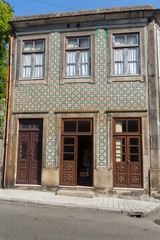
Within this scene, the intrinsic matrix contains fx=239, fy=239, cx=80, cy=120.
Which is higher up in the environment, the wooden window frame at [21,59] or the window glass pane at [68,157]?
the wooden window frame at [21,59]

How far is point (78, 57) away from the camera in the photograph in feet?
32.6

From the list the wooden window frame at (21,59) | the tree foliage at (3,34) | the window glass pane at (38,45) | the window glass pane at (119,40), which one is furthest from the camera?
the tree foliage at (3,34)

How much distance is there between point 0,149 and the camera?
9.87 m

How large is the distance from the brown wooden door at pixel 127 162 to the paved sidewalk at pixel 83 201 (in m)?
0.72

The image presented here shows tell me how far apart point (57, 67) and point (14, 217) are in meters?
6.16

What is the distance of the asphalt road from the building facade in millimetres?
2133

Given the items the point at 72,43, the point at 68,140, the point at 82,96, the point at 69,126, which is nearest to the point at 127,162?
the point at 68,140

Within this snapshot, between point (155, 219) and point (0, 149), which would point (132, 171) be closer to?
point (155, 219)

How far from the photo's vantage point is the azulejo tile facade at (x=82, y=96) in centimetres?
917

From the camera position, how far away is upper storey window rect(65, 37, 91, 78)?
984 centimetres

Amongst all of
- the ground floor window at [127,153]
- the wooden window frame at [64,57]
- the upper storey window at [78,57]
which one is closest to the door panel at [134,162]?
the ground floor window at [127,153]

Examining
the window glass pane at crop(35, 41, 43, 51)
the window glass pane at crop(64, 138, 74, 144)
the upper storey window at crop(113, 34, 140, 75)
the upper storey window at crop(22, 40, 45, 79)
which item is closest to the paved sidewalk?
the window glass pane at crop(64, 138, 74, 144)

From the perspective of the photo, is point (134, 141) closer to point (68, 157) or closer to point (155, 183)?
point (155, 183)

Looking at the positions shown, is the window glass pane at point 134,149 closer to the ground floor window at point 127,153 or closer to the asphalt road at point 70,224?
the ground floor window at point 127,153
